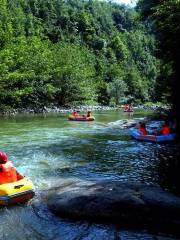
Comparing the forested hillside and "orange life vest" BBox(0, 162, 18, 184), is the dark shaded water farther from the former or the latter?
the forested hillside

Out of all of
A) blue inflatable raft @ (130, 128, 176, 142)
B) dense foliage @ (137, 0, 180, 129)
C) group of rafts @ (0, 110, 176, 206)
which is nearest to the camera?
group of rafts @ (0, 110, 176, 206)

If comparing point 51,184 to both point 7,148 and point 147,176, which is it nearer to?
point 147,176

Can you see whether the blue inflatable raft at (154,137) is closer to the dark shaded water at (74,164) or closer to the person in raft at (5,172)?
the dark shaded water at (74,164)

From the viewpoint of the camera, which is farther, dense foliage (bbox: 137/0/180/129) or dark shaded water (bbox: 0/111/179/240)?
dense foliage (bbox: 137/0/180/129)

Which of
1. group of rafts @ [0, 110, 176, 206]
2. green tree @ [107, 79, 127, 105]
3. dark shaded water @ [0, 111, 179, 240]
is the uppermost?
green tree @ [107, 79, 127, 105]

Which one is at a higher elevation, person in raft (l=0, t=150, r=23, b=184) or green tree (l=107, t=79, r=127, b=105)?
green tree (l=107, t=79, r=127, b=105)

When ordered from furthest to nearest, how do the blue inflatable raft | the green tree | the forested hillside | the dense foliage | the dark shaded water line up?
the green tree
the forested hillside
the blue inflatable raft
the dense foliage
the dark shaded water

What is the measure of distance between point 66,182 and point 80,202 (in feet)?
9.58

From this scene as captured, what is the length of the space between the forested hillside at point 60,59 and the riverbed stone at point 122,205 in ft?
49.8

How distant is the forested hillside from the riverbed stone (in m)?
15.2

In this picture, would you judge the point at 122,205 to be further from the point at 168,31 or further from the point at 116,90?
the point at 116,90

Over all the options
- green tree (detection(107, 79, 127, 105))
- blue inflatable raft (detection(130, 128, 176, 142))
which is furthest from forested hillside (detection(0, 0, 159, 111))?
blue inflatable raft (detection(130, 128, 176, 142))

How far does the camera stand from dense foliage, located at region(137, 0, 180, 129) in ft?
54.4

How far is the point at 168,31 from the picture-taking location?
58.8 feet
